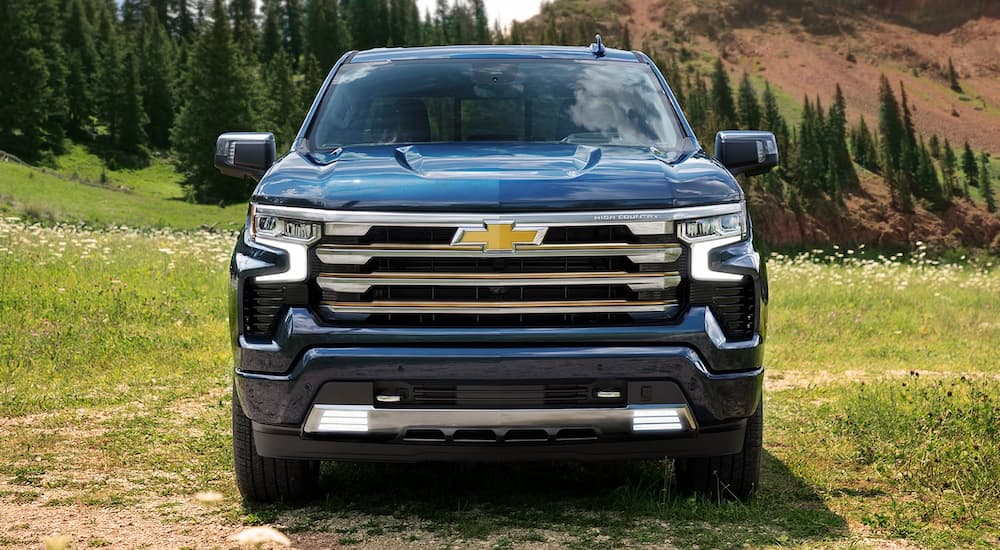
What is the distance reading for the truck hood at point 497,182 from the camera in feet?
15.1

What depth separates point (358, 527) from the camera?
16.7ft

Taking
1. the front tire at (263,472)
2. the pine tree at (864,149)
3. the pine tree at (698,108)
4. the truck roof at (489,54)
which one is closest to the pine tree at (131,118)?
the pine tree at (698,108)

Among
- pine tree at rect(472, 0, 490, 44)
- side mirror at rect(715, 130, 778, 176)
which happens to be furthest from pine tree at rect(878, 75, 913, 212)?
side mirror at rect(715, 130, 778, 176)

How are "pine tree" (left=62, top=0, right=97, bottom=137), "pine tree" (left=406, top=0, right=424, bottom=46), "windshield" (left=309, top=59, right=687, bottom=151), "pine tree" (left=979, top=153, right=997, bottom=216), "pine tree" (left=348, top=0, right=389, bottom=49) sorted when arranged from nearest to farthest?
"windshield" (left=309, top=59, right=687, bottom=151), "pine tree" (left=62, top=0, right=97, bottom=137), "pine tree" (left=406, top=0, right=424, bottom=46), "pine tree" (left=348, top=0, right=389, bottom=49), "pine tree" (left=979, top=153, right=997, bottom=216)

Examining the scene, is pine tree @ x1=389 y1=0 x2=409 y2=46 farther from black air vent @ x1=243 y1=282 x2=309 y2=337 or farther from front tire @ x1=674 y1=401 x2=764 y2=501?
black air vent @ x1=243 y1=282 x2=309 y2=337

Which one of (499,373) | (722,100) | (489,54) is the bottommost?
(722,100)

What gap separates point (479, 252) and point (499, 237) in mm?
95

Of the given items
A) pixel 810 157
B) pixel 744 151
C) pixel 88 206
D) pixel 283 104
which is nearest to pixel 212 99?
pixel 283 104

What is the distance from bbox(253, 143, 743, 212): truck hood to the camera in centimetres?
460

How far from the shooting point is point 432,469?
20.8ft

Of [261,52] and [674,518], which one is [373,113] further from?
[261,52]

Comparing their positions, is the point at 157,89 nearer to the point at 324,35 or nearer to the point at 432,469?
the point at 324,35

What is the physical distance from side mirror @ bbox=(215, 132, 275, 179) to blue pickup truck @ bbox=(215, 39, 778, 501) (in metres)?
0.97

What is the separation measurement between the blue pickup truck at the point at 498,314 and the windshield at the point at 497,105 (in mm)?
1081
